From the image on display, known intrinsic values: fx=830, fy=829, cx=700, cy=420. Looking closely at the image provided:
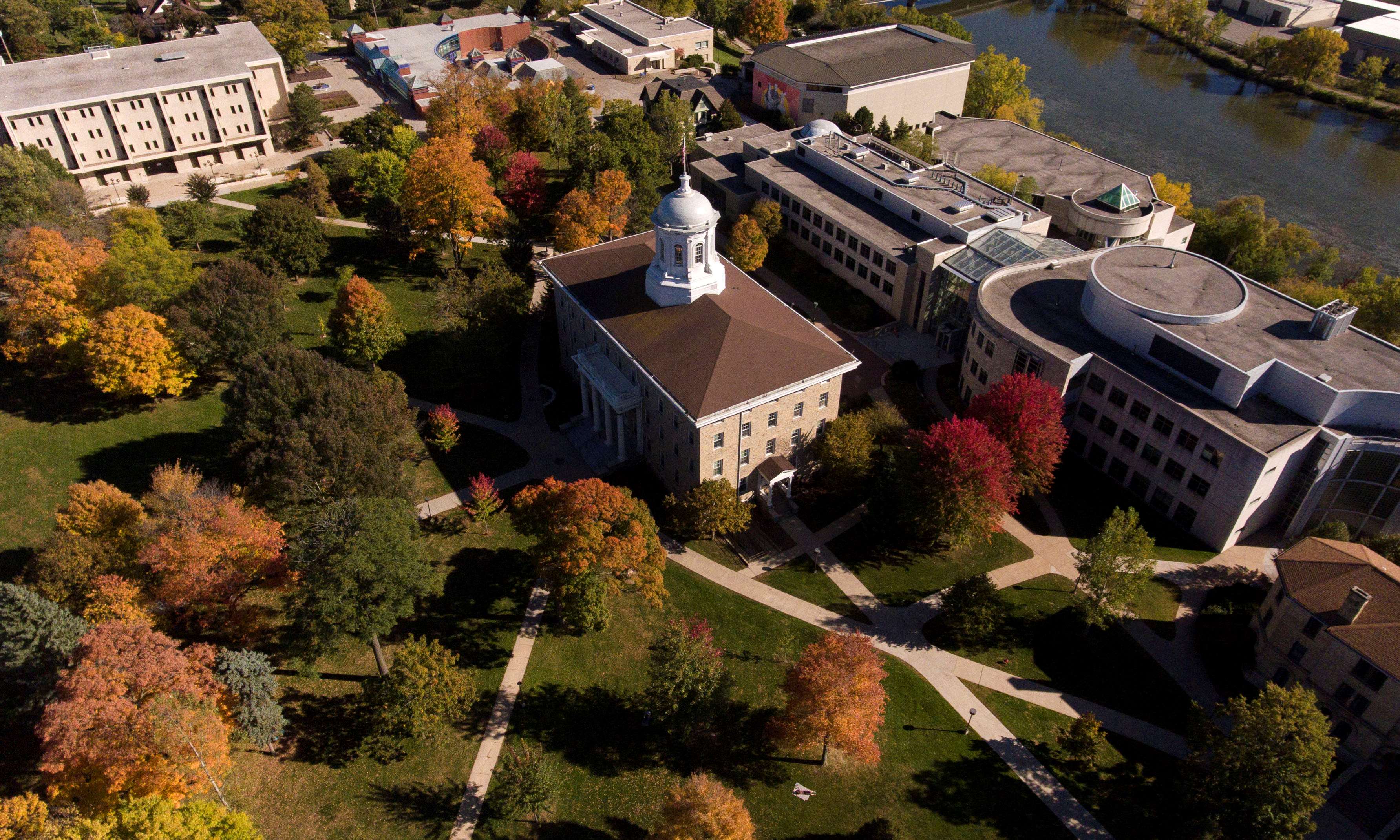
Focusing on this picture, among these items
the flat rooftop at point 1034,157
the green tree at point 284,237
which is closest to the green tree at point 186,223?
the green tree at point 284,237

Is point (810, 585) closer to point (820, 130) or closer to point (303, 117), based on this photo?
point (820, 130)

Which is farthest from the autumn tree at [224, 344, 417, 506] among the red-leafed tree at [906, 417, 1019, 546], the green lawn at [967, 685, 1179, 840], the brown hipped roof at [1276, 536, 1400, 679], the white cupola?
the brown hipped roof at [1276, 536, 1400, 679]

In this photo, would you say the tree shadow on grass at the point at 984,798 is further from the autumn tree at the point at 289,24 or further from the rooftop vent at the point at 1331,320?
the autumn tree at the point at 289,24

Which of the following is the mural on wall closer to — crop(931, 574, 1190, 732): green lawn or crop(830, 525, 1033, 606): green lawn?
crop(830, 525, 1033, 606): green lawn

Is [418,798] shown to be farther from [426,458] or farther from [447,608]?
[426,458]

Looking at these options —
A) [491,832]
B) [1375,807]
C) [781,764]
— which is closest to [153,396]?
[491,832]
